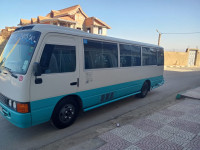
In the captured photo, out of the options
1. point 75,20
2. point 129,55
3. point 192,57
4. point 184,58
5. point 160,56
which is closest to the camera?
point 129,55

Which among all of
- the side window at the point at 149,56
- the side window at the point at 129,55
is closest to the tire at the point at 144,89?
the side window at the point at 149,56

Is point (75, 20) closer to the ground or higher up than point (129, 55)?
higher up

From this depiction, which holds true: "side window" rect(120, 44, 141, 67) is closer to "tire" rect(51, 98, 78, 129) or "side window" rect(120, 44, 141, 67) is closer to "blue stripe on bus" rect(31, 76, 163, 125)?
"blue stripe on bus" rect(31, 76, 163, 125)

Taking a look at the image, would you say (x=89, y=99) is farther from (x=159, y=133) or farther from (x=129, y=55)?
(x=129, y=55)

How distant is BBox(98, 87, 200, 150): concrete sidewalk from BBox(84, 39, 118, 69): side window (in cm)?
200

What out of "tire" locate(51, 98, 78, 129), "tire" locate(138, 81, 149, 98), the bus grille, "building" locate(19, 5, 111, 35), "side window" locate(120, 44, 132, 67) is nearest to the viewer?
the bus grille

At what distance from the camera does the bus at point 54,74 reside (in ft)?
10.4

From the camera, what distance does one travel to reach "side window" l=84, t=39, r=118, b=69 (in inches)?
173

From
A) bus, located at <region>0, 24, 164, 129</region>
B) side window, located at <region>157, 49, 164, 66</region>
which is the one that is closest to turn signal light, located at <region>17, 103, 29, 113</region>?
bus, located at <region>0, 24, 164, 129</region>

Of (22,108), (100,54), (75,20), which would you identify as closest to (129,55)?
(100,54)

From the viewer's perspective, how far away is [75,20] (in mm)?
24906

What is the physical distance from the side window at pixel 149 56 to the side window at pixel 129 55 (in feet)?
1.57

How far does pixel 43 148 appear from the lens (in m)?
3.15

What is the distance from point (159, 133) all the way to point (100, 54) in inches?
111
